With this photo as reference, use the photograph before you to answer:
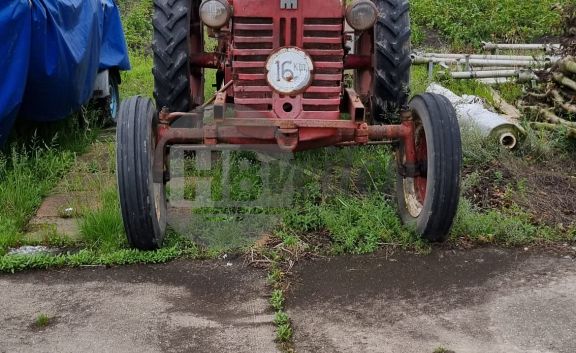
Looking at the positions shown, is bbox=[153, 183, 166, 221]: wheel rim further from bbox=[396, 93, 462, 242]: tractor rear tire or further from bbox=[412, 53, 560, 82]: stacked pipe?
bbox=[412, 53, 560, 82]: stacked pipe

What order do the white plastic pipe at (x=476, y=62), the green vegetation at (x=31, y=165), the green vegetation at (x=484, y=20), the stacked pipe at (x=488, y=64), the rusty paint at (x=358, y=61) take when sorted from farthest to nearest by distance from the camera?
the green vegetation at (x=484, y=20) → the white plastic pipe at (x=476, y=62) → the stacked pipe at (x=488, y=64) → the rusty paint at (x=358, y=61) → the green vegetation at (x=31, y=165)

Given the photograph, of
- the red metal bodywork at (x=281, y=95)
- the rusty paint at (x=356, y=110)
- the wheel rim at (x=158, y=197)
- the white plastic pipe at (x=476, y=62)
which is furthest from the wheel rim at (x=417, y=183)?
the white plastic pipe at (x=476, y=62)

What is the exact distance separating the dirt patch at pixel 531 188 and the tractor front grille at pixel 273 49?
58.2 inches

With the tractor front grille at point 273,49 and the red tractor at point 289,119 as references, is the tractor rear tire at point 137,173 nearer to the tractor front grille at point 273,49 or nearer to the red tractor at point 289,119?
the red tractor at point 289,119

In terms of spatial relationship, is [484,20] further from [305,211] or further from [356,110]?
[356,110]

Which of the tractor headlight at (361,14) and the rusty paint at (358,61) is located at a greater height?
the tractor headlight at (361,14)

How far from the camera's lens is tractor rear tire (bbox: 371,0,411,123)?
5.64m

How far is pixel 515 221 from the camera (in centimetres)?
498

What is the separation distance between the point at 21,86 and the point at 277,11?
2.15 m

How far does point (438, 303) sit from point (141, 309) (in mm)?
1594

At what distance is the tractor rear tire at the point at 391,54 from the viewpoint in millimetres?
5645

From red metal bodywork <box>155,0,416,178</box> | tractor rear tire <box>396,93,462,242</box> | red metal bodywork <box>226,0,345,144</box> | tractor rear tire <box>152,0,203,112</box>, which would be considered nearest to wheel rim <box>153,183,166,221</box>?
red metal bodywork <box>155,0,416,178</box>

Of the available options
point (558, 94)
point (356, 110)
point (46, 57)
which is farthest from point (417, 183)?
point (46, 57)

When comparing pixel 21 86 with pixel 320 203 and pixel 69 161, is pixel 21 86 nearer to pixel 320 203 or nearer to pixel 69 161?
pixel 69 161
